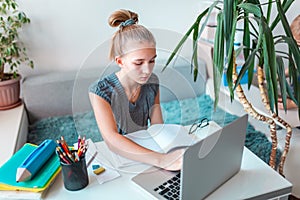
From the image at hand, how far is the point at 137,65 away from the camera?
96 centimetres

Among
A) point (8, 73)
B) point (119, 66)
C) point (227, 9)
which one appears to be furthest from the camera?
point (8, 73)

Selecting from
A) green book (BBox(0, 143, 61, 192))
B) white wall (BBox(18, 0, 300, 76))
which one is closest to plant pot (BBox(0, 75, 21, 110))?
white wall (BBox(18, 0, 300, 76))

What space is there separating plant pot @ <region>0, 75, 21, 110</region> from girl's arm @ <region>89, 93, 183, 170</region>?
4.57 ft

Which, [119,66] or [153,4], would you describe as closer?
[119,66]

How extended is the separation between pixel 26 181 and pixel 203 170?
1.69 ft

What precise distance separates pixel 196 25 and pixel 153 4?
4.57ft

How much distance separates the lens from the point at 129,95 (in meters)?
0.99

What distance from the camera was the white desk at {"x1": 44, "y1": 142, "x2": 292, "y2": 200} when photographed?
975 millimetres

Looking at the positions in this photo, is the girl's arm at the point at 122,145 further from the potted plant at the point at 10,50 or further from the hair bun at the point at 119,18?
the potted plant at the point at 10,50

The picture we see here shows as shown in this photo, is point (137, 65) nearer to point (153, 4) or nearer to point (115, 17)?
point (115, 17)

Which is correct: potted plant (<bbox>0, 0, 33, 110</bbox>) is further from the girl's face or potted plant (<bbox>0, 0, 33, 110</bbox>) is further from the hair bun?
the girl's face

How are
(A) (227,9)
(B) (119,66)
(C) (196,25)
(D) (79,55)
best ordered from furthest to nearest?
(D) (79,55) → (C) (196,25) → (A) (227,9) → (B) (119,66)

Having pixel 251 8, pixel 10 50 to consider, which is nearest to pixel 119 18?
pixel 251 8

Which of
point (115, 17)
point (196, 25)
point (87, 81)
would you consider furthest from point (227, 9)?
point (87, 81)
